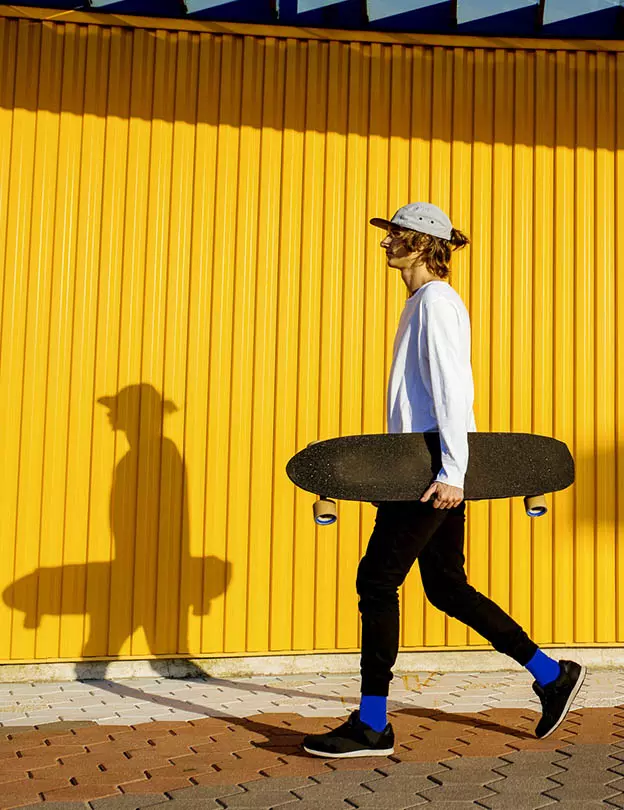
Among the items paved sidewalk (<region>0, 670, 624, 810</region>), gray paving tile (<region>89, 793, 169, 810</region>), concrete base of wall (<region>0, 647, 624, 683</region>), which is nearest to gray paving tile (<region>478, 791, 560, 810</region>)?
paved sidewalk (<region>0, 670, 624, 810</region>)

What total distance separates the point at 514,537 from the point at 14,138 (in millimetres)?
3592

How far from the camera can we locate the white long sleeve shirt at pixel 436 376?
3.29 m

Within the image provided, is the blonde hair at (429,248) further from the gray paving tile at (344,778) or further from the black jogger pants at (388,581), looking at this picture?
the gray paving tile at (344,778)

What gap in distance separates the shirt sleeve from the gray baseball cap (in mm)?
380

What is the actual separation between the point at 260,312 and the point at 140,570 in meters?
1.58

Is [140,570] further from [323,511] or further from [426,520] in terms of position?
[426,520]

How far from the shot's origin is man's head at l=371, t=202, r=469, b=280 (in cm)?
358

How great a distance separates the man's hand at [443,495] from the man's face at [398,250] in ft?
2.92

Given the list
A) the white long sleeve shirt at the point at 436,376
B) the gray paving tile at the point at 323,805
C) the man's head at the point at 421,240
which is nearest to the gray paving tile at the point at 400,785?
the gray paving tile at the point at 323,805

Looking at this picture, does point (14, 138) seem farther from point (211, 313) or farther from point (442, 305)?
point (442, 305)

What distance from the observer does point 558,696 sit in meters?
3.51

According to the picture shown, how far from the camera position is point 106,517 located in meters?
5.06

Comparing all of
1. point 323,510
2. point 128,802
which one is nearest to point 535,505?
point 323,510

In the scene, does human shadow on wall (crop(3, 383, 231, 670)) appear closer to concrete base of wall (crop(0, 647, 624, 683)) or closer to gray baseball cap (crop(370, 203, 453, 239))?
concrete base of wall (crop(0, 647, 624, 683))
